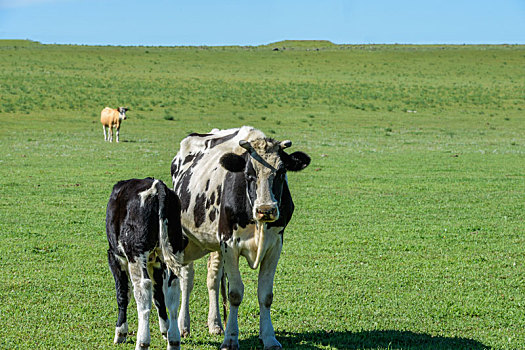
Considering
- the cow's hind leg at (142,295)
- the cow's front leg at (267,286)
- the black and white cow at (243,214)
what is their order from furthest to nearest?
1. the cow's front leg at (267,286)
2. the black and white cow at (243,214)
3. the cow's hind leg at (142,295)

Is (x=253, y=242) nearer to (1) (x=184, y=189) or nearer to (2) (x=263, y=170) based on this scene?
(2) (x=263, y=170)

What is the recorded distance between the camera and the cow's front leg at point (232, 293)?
7367 mm

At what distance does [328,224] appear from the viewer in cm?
1459

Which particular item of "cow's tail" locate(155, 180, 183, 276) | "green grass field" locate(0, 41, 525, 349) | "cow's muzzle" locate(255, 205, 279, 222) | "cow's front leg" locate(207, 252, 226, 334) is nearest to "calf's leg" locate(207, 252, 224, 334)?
"cow's front leg" locate(207, 252, 226, 334)

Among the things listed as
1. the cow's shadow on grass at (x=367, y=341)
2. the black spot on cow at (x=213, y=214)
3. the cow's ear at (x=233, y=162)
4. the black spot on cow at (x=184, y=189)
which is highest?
the cow's ear at (x=233, y=162)

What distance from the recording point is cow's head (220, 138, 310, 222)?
6961 millimetres

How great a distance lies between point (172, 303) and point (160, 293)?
0.33 meters

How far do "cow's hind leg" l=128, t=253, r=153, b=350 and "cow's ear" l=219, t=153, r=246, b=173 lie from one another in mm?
1337

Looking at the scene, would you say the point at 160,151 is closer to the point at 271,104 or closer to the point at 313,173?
the point at 313,173

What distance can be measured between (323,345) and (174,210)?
2224 mm

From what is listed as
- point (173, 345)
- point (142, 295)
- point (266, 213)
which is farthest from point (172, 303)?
point (266, 213)

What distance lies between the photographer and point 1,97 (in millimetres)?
52000

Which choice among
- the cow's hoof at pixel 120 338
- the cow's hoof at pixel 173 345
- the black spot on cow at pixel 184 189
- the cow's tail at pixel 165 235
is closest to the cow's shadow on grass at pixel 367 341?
the cow's hoof at pixel 173 345

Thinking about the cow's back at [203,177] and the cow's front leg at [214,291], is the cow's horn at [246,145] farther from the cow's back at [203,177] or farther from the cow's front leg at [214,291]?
the cow's front leg at [214,291]
